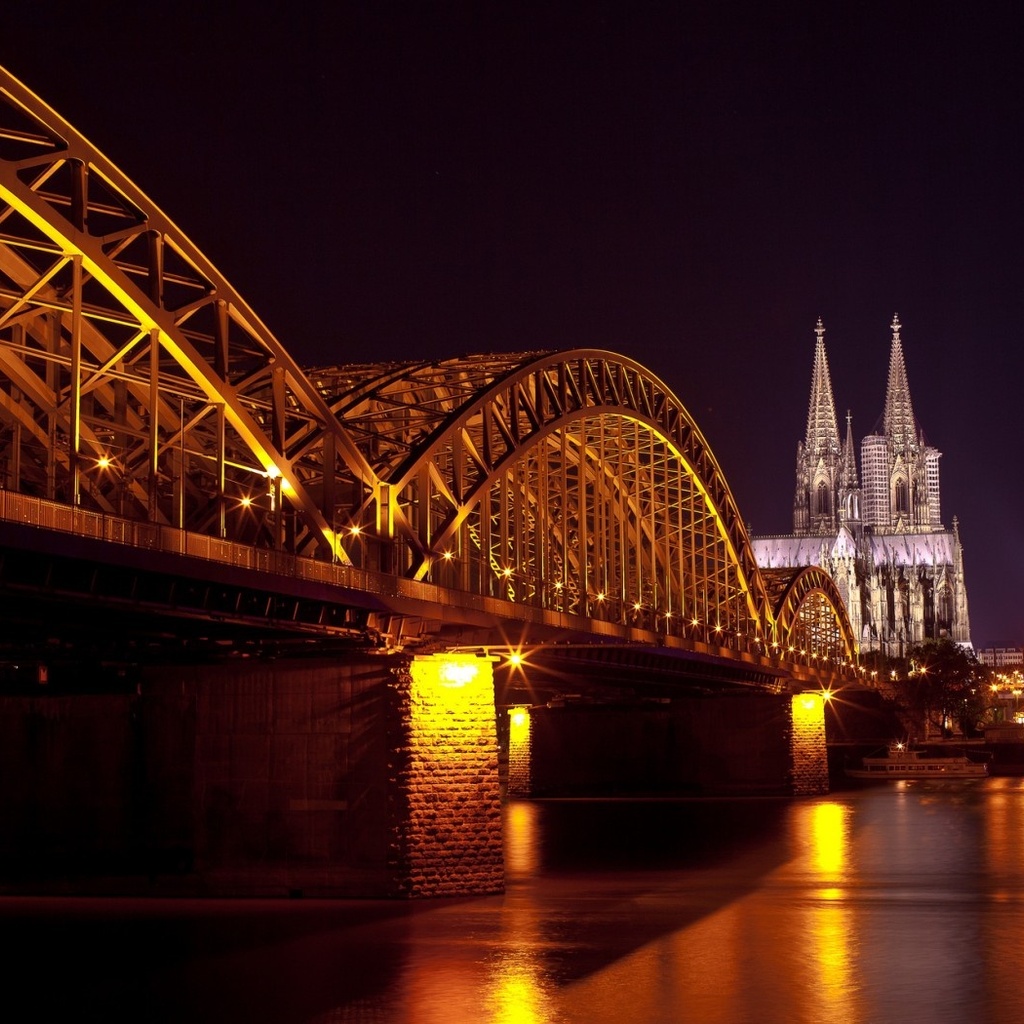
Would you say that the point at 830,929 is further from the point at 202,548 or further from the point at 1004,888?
the point at 202,548

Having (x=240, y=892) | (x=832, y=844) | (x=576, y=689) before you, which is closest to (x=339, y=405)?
(x=240, y=892)

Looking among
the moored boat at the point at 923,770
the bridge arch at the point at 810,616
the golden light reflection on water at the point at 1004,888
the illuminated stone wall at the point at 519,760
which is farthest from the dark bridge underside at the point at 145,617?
the moored boat at the point at 923,770

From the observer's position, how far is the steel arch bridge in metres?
42.5

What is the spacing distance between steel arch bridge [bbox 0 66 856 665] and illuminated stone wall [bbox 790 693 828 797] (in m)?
16.9

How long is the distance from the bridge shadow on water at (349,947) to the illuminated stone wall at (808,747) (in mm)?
55344

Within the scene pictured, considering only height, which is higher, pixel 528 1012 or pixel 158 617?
pixel 158 617

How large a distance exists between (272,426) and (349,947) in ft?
77.7

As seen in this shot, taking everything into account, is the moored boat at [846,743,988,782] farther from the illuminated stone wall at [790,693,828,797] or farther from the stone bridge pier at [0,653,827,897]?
the stone bridge pier at [0,653,827,897]

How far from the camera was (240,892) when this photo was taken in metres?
48.3

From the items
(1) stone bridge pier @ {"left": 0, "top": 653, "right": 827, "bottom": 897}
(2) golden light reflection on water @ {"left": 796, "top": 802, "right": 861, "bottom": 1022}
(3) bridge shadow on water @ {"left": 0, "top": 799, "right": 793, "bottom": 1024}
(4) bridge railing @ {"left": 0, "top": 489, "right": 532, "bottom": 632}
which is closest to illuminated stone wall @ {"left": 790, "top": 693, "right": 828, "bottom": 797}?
(2) golden light reflection on water @ {"left": 796, "top": 802, "right": 861, "bottom": 1022}

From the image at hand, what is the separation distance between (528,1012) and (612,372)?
180 feet

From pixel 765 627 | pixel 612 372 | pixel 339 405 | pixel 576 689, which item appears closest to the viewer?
pixel 339 405

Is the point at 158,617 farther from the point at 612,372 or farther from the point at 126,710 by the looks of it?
the point at 612,372

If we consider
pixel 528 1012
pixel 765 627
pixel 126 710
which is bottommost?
Answer: pixel 528 1012
